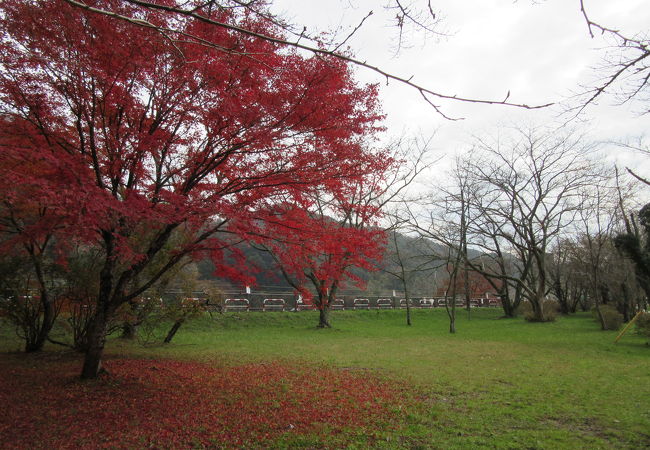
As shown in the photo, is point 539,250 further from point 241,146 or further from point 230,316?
point 241,146

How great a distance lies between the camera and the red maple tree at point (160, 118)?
5.36 metres

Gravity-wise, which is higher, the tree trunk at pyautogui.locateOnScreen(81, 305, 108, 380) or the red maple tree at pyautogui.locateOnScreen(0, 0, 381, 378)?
the red maple tree at pyautogui.locateOnScreen(0, 0, 381, 378)

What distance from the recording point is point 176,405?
5.65m

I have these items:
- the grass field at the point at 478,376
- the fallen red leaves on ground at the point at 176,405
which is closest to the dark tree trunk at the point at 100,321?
the fallen red leaves on ground at the point at 176,405

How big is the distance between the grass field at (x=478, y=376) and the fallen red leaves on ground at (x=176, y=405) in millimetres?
438

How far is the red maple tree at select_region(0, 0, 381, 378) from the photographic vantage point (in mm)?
5363

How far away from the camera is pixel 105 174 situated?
6.50 meters

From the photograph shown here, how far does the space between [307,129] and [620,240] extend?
11.5 m

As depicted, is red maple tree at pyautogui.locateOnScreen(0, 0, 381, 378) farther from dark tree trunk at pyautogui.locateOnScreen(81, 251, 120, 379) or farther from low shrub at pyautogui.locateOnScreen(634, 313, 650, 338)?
low shrub at pyautogui.locateOnScreen(634, 313, 650, 338)

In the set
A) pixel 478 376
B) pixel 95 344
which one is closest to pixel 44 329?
pixel 95 344

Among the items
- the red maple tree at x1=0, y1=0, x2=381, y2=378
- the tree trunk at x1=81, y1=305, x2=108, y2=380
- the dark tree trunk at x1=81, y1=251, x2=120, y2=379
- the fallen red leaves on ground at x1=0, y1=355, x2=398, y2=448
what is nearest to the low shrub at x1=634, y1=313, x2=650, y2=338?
the fallen red leaves on ground at x1=0, y1=355, x2=398, y2=448

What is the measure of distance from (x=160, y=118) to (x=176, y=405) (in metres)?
4.34

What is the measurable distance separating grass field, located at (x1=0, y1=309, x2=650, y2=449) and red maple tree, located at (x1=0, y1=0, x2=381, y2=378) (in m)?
3.56

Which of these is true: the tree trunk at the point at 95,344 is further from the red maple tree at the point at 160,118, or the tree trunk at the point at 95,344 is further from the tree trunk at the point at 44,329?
the tree trunk at the point at 44,329
